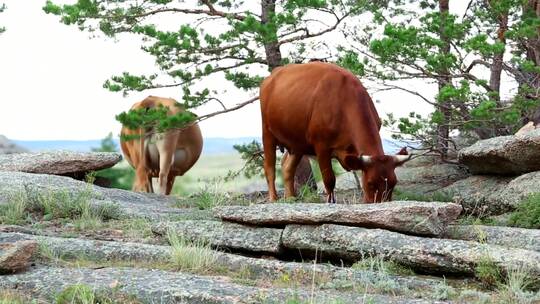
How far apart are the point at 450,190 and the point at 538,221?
4151 millimetres

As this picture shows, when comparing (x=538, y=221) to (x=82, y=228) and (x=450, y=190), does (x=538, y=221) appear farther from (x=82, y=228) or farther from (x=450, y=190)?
(x=82, y=228)

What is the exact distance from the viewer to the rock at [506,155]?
14.1m

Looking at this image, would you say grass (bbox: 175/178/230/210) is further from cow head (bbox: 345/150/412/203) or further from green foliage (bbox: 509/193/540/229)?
green foliage (bbox: 509/193/540/229)

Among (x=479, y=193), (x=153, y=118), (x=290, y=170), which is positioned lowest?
(x=479, y=193)

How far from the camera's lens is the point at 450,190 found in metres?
15.9

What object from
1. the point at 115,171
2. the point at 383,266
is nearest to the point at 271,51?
the point at 383,266

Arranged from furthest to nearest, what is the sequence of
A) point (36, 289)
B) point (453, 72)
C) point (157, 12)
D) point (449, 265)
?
point (157, 12)
point (453, 72)
point (449, 265)
point (36, 289)

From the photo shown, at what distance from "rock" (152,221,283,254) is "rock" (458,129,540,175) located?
559cm

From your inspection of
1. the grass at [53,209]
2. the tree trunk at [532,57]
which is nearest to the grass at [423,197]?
the tree trunk at [532,57]

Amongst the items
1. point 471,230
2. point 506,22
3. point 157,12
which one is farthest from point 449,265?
point 157,12

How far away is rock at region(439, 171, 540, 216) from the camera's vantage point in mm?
13898

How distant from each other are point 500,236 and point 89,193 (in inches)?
240

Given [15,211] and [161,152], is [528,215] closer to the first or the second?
[15,211]

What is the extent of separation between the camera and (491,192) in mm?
14945
